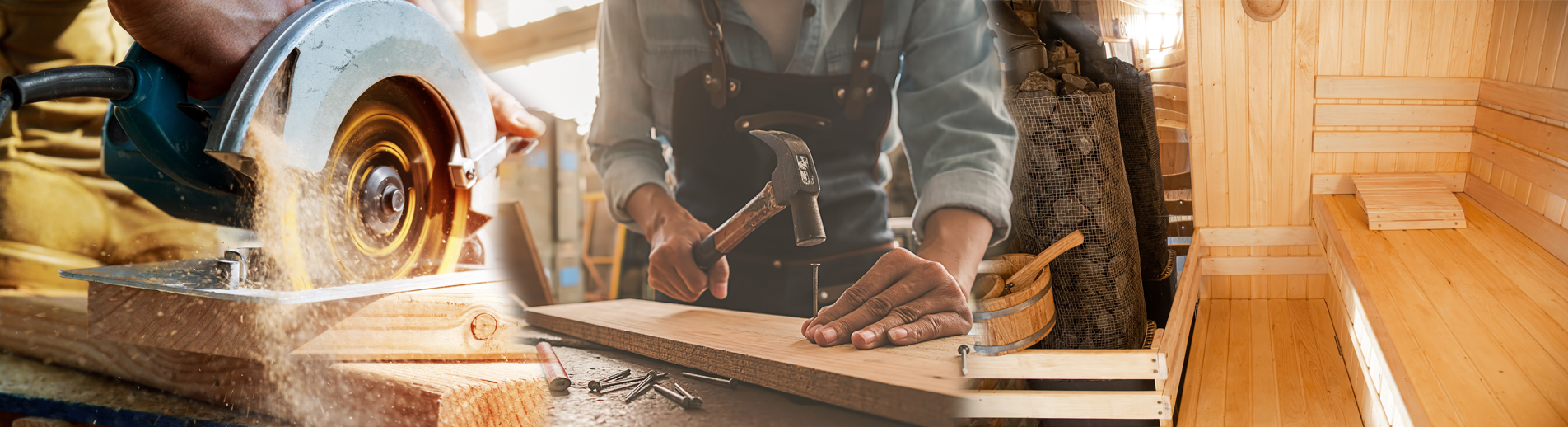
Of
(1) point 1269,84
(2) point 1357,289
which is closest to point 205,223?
(2) point 1357,289

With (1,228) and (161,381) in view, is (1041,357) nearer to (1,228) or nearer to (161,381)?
(161,381)

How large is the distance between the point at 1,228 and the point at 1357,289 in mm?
2380

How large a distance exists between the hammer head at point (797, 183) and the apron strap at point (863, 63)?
6 cm

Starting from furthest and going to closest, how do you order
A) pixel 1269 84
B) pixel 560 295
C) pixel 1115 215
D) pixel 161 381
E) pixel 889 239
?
pixel 1269 84, pixel 1115 215, pixel 161 381, pixel 889 239, pixel 560 295

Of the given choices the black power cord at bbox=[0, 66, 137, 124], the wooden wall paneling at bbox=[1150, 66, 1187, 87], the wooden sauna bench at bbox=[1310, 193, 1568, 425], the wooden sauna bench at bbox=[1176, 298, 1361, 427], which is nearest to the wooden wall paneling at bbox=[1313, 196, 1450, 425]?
the wooden sauna bench at bbox=[1310, 193, 1568, 425]

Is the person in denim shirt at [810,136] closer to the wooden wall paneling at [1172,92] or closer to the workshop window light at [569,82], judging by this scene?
the workshop window light at [569,82]

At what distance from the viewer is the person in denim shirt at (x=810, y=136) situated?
55 centimetres

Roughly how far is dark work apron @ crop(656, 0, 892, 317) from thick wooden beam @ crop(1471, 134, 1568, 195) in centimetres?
210

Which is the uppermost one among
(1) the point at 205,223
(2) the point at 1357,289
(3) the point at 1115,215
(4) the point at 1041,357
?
(1) the point at 205,223

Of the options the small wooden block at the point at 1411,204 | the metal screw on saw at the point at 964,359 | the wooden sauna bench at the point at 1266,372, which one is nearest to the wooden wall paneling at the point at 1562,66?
the small wooden block at the point at 1411,204

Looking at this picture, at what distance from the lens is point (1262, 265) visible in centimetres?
291

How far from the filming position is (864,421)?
1.73 feet

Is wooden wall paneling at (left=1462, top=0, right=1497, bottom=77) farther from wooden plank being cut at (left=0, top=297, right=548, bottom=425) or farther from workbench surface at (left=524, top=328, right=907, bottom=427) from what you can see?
wooden plank being cut at (left=0, top=297, right=548, bottom=425)

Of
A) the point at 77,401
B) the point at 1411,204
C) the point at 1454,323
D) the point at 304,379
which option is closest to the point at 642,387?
the point at 304,379
